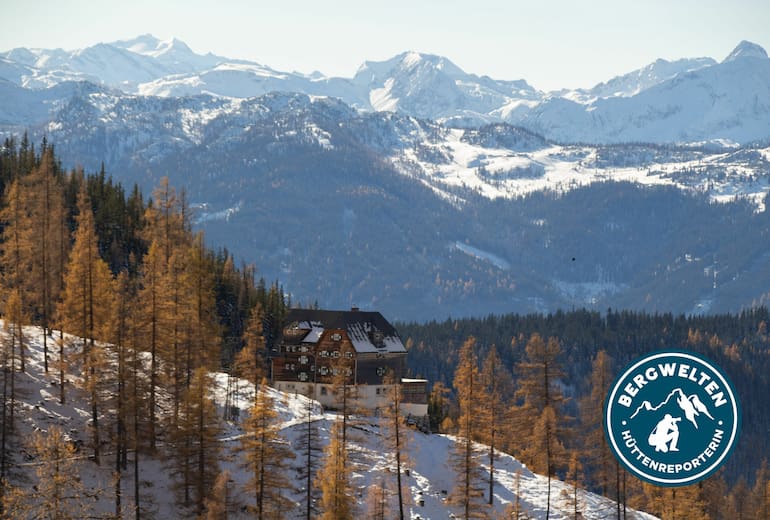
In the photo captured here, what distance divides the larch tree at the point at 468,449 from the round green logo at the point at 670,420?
33.1 metres

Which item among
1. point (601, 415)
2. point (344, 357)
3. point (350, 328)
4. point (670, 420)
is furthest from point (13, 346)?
point (601, 415)

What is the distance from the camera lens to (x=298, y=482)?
99625mm

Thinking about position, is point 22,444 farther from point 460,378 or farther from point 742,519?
point 742,519

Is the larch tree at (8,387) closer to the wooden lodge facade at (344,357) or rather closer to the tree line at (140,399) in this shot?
the tree line at (140,399)

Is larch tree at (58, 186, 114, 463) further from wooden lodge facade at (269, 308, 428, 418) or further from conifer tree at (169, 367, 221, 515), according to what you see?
wooden lodge facade at (269, 308, 428, 418)

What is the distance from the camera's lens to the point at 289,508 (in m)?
89.6

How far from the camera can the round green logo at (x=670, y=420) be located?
2410 inches

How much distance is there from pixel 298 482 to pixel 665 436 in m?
44.1

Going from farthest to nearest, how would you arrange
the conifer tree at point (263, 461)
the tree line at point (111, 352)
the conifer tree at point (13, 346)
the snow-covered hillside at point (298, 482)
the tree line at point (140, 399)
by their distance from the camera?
the snow-covered hillside at point (298, 482), the conifer tree at point (13, 346), the conifer tree at point (263, 461), the tree line at point (111, 352), the tree line at point (140, 399)

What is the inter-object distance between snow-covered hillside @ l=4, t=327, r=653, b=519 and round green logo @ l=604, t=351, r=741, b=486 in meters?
38.6

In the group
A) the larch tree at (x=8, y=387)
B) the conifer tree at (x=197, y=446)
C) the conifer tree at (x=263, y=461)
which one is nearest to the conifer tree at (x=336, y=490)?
the conifer tree at (x=263, y=461)

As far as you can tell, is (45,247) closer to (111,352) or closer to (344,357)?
(111,352)

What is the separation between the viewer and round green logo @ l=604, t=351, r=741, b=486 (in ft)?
201

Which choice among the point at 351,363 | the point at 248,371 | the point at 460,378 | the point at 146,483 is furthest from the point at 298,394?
the point at 146,483
